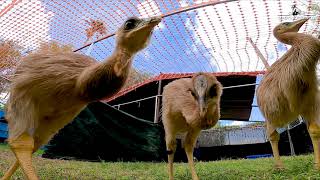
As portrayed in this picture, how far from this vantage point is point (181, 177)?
5363 mm

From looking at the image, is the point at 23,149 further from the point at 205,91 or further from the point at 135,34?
the point at 205,91

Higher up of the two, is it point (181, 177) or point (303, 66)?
point (303, 66)

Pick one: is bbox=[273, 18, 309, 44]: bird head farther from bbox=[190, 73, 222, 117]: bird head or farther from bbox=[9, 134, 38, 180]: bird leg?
bbox=[9, 134, 38, 180]: bird leg

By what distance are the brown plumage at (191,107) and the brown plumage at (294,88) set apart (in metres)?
0.85

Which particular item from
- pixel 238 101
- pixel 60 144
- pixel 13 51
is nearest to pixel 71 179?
pixel 60 144

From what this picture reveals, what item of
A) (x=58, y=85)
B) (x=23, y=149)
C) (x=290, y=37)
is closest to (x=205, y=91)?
(x=58, y=85)

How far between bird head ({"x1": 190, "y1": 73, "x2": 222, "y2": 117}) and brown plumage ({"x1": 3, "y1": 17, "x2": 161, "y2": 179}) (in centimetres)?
106

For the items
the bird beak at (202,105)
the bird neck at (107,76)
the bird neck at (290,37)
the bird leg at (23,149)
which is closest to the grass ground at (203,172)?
the bird beak at (202,105)

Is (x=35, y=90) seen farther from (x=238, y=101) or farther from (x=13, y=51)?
(x=238, y=101)

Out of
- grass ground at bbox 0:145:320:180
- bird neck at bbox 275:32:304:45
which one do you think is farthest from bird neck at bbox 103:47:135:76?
bird neck at bbox 275:32:304:45

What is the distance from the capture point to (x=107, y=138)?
9.34 metres

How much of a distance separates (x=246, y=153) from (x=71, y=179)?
951 centimetres

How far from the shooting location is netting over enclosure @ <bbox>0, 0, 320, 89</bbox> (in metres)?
8.43

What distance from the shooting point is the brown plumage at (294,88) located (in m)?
4.48
